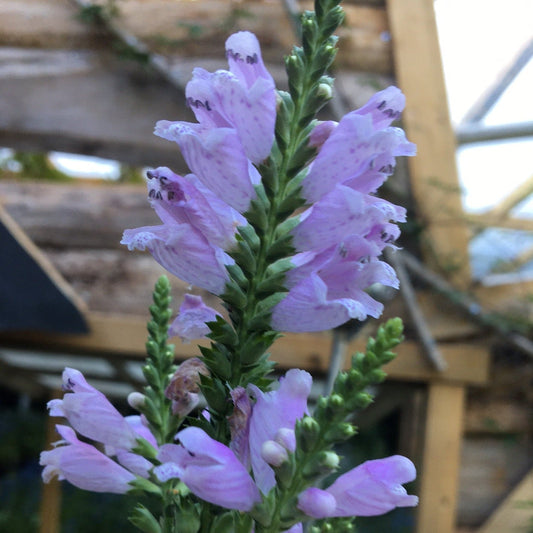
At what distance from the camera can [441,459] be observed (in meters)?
3.15

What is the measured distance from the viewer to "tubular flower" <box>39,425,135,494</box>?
0.45m

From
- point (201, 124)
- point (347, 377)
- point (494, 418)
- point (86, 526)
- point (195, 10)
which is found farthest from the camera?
A: point (86, 526)

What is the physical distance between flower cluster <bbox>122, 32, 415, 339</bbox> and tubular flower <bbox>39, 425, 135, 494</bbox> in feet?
0.46

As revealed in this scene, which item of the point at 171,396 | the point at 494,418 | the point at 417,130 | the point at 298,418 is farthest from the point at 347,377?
the point at 494,418

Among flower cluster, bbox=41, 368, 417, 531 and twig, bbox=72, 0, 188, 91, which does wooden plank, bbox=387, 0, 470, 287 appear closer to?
twig, bbox=72, 0, 188, 91

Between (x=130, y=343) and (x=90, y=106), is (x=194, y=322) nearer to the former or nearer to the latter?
(x=90, y=106)

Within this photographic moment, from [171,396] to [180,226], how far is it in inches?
4.6

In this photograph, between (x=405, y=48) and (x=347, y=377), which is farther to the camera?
(x=405, y=48)

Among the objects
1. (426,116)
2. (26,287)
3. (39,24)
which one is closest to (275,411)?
(26,287)

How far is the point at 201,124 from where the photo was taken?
445 millimetres

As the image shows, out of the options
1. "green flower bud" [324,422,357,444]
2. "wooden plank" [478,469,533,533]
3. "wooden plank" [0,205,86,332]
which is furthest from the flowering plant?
"wooden plank" [478,469,533,533]

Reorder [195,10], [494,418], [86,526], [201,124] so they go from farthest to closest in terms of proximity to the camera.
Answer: [86,526] < [494,418] < [195,10] < [201,124]

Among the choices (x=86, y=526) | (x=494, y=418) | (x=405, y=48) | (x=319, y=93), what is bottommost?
(x=86, y=526)

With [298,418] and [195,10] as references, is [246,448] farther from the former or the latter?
[195,10]
